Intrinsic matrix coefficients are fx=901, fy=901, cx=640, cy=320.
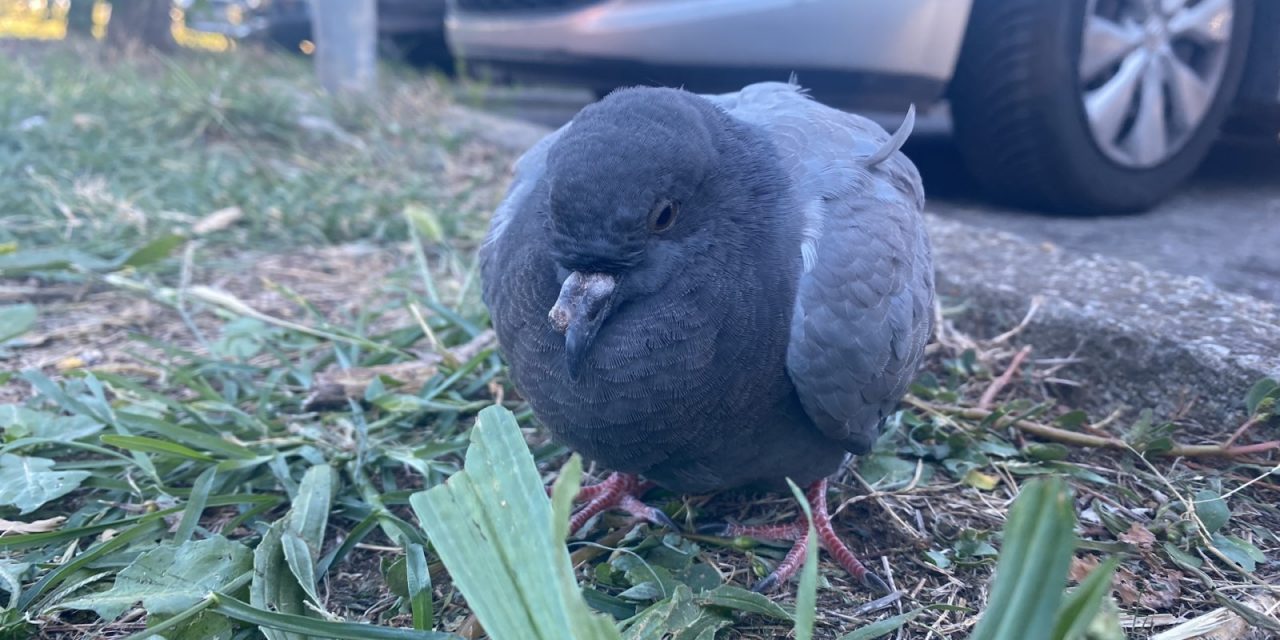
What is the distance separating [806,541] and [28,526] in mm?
1654

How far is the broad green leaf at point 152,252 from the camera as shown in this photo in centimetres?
323

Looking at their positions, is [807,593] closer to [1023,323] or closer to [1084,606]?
[1084,606]

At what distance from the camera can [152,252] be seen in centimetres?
325

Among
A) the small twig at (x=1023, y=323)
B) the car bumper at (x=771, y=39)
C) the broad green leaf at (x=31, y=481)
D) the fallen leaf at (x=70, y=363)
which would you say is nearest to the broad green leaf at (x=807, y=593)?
the broad green leaf at (x=31, y=481)

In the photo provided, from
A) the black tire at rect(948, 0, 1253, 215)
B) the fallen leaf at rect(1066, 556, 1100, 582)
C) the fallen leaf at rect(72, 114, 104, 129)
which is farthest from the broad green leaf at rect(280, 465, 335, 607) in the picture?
the fallen leaf at rect(72, 114, 104, 129)

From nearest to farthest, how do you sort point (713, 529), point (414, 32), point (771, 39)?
point (713, 529), point (771, 39), point (414, 32)

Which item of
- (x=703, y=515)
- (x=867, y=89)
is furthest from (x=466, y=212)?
(x=703, y=515)

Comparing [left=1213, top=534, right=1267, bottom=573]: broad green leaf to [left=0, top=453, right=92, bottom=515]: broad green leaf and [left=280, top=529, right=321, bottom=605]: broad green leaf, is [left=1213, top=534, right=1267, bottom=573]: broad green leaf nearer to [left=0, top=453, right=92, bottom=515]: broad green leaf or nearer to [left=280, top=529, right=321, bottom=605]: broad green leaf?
[left=280, top=529, right=321, bottom=605]: broad green leaf

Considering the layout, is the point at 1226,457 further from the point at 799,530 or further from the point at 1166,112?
the point at 1166,112

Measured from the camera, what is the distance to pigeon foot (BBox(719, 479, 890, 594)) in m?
1.90

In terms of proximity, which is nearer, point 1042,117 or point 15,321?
point 15,321

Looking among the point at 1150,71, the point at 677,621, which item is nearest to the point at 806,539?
the point at 677,621

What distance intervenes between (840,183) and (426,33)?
7012 mm

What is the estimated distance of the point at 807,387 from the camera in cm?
189
